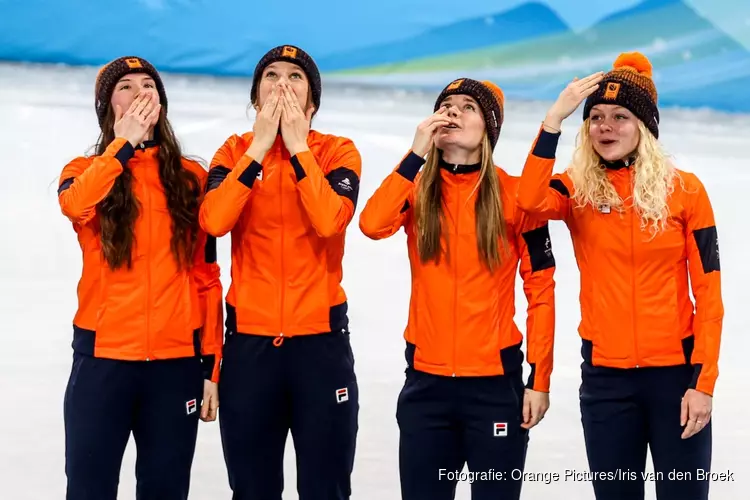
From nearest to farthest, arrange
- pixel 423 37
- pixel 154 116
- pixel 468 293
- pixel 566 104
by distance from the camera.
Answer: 1. pixel 566 104
2. pixel 468 293
3. pixel 154 116
4. pixel 423 37

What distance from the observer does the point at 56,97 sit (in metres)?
8.84

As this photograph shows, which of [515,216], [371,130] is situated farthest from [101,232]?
[371,130]

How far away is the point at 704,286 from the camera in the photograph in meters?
3.48

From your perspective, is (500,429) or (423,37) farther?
(423,37)

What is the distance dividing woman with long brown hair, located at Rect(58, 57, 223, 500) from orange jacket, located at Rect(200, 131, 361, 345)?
133 mm

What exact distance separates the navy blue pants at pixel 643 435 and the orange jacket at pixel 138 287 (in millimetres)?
1328

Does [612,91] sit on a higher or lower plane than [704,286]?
higher

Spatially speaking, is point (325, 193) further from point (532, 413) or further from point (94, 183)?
point (532, 413)

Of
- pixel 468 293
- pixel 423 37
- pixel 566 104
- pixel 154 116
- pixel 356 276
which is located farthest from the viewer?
pixel 423 37

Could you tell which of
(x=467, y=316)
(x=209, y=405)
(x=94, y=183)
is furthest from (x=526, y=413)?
(x=94, y=183)

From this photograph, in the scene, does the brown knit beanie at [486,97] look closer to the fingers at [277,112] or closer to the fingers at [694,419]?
the fingers at [277,112]

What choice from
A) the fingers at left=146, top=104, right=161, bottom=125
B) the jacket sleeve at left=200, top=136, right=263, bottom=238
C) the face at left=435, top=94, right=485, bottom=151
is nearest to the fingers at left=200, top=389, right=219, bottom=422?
the jacket sleeve at left=200, top=136, right=263, bottom=238

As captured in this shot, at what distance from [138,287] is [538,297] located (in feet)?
4.35

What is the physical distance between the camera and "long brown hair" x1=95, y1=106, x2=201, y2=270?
3.51m
